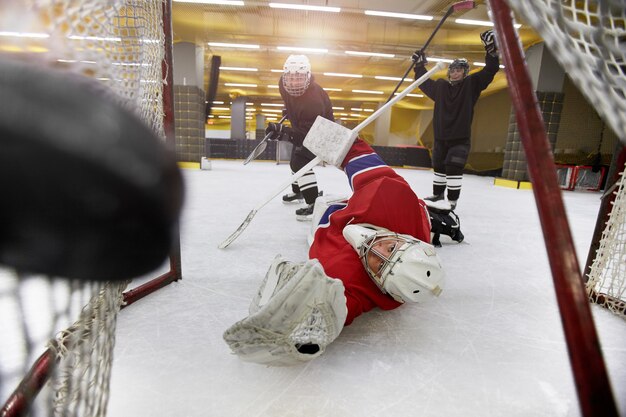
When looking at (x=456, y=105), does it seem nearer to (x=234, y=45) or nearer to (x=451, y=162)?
(x=451, y=162)

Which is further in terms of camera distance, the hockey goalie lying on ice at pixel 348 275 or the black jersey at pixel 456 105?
the black jersey at pixel 456 105

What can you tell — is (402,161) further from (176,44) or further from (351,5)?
(176,44)

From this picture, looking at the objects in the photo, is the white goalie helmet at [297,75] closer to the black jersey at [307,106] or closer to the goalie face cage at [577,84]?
the black jersey at [307,106]

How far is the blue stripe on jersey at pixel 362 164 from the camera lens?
3.46ft

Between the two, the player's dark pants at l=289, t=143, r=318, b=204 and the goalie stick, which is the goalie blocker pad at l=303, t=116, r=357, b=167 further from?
the goalie stick

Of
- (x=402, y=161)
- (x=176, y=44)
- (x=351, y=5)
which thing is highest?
(x=351, y=5)

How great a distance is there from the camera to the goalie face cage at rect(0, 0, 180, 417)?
234mm

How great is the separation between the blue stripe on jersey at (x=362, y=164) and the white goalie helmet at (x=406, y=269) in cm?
35

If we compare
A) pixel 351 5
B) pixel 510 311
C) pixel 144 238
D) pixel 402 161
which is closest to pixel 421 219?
pixel 510 311

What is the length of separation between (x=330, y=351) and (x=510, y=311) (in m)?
0.54

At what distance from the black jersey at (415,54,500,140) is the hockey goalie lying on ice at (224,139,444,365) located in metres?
1.50

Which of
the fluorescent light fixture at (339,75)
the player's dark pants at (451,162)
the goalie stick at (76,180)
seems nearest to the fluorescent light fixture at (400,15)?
the fluorescent light fixture at (339,75)

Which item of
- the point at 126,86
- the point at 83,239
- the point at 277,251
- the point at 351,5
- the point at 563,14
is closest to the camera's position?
the point at 83,239

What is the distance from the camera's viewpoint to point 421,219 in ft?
3.09
